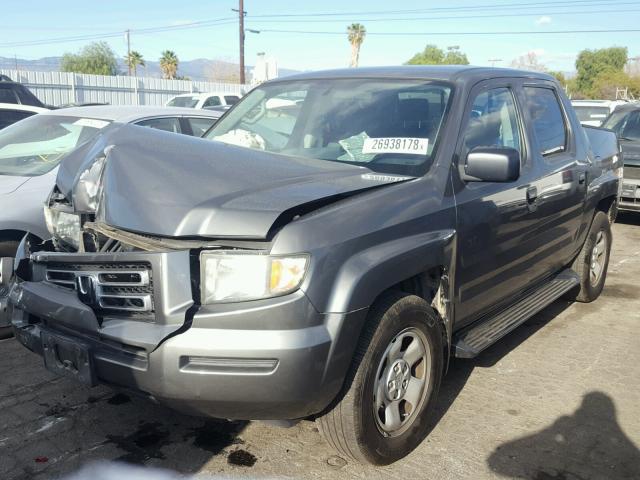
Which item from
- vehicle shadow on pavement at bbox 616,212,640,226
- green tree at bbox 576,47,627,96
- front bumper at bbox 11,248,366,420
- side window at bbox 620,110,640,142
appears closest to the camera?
front bumper at bbox 11,248,366,420

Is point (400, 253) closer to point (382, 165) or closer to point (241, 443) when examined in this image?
point (382, 165)

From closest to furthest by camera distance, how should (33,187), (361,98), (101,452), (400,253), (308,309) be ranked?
(308,309)
(400,253)
(101,452)
(361,98)
(33,187)

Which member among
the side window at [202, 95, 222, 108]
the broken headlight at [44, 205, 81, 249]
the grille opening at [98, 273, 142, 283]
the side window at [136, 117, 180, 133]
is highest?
the side window at [202, 95, 222, 108]

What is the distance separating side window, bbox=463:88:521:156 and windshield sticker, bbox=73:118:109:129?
309 cm

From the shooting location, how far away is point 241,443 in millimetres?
3330

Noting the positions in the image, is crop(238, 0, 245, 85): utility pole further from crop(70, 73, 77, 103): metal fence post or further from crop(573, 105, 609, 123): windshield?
crop(573, 105, 609, 123): windshield

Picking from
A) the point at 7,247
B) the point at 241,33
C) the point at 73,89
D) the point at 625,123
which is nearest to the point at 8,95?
the point at 7,247

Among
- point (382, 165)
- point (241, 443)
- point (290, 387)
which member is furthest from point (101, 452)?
point (382, 165)

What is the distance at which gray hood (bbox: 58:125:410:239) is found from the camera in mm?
2617

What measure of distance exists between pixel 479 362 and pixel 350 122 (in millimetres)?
1872

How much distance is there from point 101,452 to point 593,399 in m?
2.81

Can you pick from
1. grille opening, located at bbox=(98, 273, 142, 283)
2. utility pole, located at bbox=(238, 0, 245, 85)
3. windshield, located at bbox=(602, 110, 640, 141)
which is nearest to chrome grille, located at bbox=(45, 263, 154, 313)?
grille opening, located at bbox=(98, 273, 142, 283)

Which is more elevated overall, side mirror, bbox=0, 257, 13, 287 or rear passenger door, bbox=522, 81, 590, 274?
rear passenger door, bbox=522, 81, 590, 274

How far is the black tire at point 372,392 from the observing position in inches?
111
